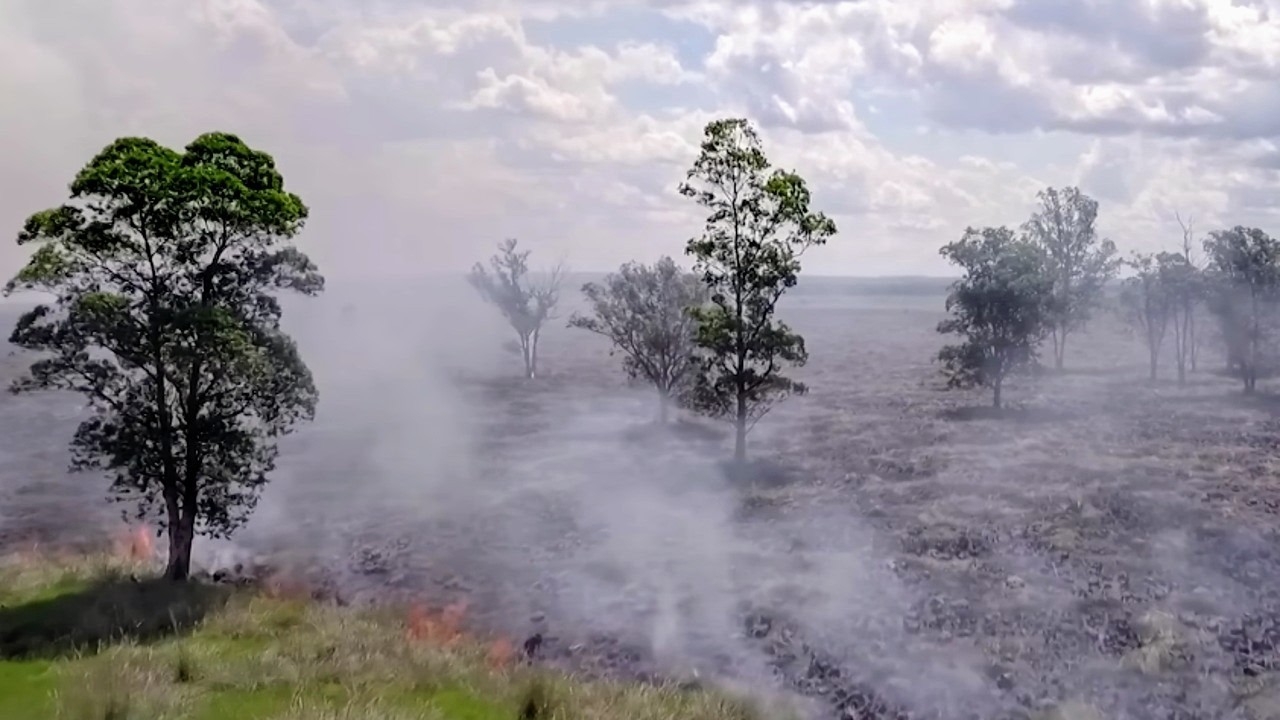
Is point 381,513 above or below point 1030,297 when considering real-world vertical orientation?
below

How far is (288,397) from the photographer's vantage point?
26047 mm

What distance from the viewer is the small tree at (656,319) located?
189 ft

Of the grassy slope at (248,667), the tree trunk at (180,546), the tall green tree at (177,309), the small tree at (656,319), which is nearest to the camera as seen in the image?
the grassy slope at (248,667)

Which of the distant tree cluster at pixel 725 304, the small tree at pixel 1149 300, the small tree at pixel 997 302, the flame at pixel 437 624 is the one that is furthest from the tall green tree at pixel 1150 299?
the flame at pixel 437 624

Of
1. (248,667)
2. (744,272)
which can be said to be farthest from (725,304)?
(248,667)

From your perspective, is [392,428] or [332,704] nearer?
[332,704]

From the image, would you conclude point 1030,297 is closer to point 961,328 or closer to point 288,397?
point 961,328

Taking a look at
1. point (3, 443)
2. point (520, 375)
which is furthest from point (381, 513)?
point (520, 375)

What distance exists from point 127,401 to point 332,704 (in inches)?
553

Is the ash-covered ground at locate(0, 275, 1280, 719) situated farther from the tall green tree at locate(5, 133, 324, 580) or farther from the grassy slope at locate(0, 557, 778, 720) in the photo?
the tall green tree at locate(5, 133, 324, 580)

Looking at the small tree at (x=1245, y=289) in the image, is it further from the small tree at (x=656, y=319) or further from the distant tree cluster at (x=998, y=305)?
the small tree at (x=656, y=319)

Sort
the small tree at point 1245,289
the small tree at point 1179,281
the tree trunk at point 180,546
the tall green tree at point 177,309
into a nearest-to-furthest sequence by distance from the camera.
Answer: the tall green tree at point 177,309, the tree trunk at point 180,546, the small tree at point 1245,289, the small tree at point 1179,281

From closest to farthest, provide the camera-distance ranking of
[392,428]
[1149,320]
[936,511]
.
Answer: [936,511] < [392,428] < [1149,320]

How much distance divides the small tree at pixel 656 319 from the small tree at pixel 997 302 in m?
17.3
